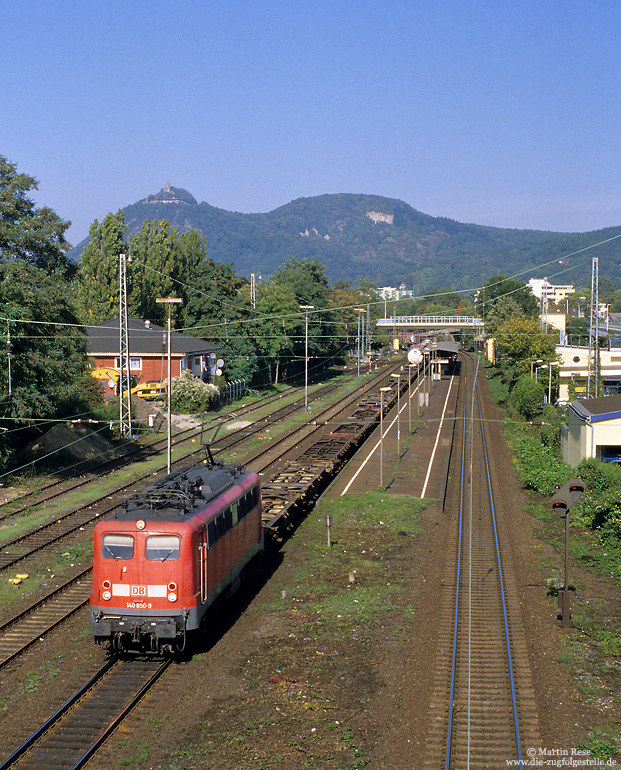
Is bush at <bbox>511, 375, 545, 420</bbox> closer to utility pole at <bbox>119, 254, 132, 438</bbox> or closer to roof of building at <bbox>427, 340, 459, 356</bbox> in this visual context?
utility pole at <bbox>119, 254, 132, 438</bbox>

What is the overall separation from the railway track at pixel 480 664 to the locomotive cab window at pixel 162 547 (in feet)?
18.3

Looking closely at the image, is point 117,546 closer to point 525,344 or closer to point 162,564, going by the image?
point 162,564

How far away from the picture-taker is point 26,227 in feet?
124

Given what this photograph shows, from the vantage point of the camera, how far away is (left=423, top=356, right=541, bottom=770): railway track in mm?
12805

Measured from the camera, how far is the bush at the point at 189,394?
5416 cm

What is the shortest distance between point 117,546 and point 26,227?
2659cm

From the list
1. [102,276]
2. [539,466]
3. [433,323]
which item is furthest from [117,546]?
[433,323]

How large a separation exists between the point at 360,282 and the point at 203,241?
103 metres

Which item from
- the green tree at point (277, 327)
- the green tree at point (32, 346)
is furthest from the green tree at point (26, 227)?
the green tree at point (277, 327)

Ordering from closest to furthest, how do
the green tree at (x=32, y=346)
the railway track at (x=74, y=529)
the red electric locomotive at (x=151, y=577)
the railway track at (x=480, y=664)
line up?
the railway track at (x=480, y=664), the red electric locomotive at (x=151, y=577), the railway track at (x=74, y=529), the green tree at (x=32, y=346)

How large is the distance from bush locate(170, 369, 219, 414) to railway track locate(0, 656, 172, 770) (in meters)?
38.7

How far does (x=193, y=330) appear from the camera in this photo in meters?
72.8

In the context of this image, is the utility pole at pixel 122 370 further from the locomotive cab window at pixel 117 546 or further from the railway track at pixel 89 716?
the railway track at pixel 89 716

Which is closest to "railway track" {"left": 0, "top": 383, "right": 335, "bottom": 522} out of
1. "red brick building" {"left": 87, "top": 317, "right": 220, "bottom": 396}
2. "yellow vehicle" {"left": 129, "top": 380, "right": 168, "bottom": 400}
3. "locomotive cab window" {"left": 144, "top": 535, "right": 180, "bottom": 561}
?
"yellow vehicle" {"left": 129, "top": 380, "right": 168, "bottom": 400}
